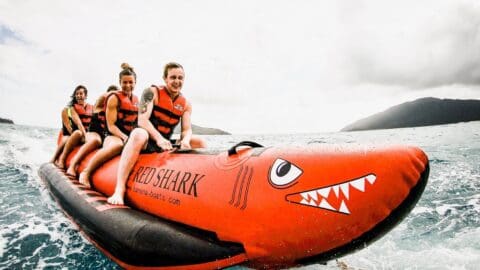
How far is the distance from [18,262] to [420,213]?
166 inches

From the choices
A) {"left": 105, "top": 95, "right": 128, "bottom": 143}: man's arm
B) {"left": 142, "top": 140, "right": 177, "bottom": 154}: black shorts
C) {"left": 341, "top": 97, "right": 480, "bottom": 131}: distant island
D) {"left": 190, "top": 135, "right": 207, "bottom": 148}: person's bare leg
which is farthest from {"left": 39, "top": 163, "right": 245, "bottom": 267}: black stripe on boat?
{"left": 341, "top": 97, "right": 480, "bottom": 131}: distant island

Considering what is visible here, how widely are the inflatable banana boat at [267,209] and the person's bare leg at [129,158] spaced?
42 cm

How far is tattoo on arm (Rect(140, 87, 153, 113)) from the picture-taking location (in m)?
3.13

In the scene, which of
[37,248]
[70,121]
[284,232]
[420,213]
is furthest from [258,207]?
[70,121]

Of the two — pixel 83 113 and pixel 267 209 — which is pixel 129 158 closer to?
pixel 267 209

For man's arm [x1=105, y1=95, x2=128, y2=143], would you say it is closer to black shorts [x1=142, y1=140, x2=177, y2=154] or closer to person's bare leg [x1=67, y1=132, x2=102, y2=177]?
person's bare leg [x1=67, y1=132, x2=102, y2=177]

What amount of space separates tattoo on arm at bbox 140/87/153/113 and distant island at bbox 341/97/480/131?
174872mm

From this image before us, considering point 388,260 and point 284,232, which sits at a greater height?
point 284,232

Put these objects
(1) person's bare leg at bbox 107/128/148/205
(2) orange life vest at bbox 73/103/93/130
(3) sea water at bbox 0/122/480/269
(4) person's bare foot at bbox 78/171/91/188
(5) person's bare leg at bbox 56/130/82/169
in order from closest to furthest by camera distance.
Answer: (3) sea water at bbox 0/122/480/269
(1) person's bare leg at bbox 107/128/148/205
(4) person's bare foot at bbox 78/171/91/188
(5) person's bare leg at bbox 56/130/82/169
(2) orange life vest at bbox 73/103/93/130

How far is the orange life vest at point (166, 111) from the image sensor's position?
3221 mm

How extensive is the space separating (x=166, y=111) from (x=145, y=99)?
261mm

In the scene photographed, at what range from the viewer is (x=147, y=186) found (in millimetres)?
2621

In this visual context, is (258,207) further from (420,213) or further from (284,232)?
(420,213)

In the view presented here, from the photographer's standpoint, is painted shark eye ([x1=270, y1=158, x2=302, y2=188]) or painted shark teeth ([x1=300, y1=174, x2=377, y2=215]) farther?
painted shark eye ([x1=270, y1=158, x2=302, y2=188])
